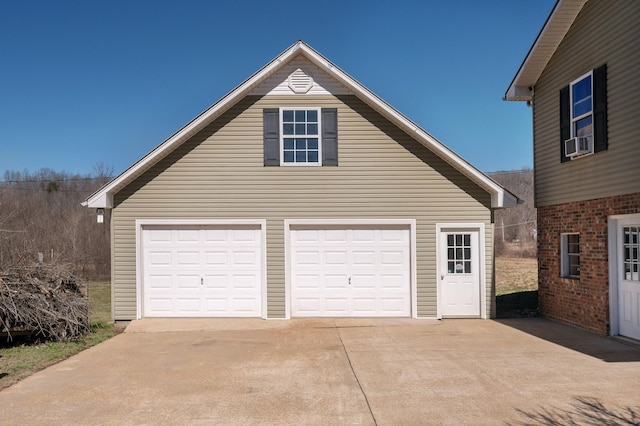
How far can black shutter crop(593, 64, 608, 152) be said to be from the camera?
10.4 m

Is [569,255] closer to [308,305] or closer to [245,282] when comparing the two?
[308,305]

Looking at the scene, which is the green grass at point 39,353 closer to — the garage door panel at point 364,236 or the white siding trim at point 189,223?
the white siding trim at point 189,223

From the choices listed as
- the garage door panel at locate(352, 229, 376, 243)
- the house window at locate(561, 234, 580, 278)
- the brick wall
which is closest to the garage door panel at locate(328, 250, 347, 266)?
the garage door panel at locate(352, 229, 376, 243)

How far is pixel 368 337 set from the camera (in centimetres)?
1087

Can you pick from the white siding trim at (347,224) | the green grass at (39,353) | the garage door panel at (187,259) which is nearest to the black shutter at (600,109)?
the white siding trim at (347,224)

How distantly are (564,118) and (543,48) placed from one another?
6.02ft

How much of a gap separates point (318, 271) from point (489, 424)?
291 inches

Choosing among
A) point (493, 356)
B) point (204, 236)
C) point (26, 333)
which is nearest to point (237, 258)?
point (204, 236)

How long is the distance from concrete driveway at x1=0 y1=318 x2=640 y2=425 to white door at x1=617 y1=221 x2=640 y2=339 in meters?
0.64

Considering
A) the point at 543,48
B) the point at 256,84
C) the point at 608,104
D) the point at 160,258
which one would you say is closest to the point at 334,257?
the point at 160,258

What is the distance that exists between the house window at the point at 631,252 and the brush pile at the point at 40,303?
1075cm

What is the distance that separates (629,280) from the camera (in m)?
9.98

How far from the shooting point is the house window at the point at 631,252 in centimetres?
980

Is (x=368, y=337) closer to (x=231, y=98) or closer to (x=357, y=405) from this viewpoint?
(x=357, y=405)
